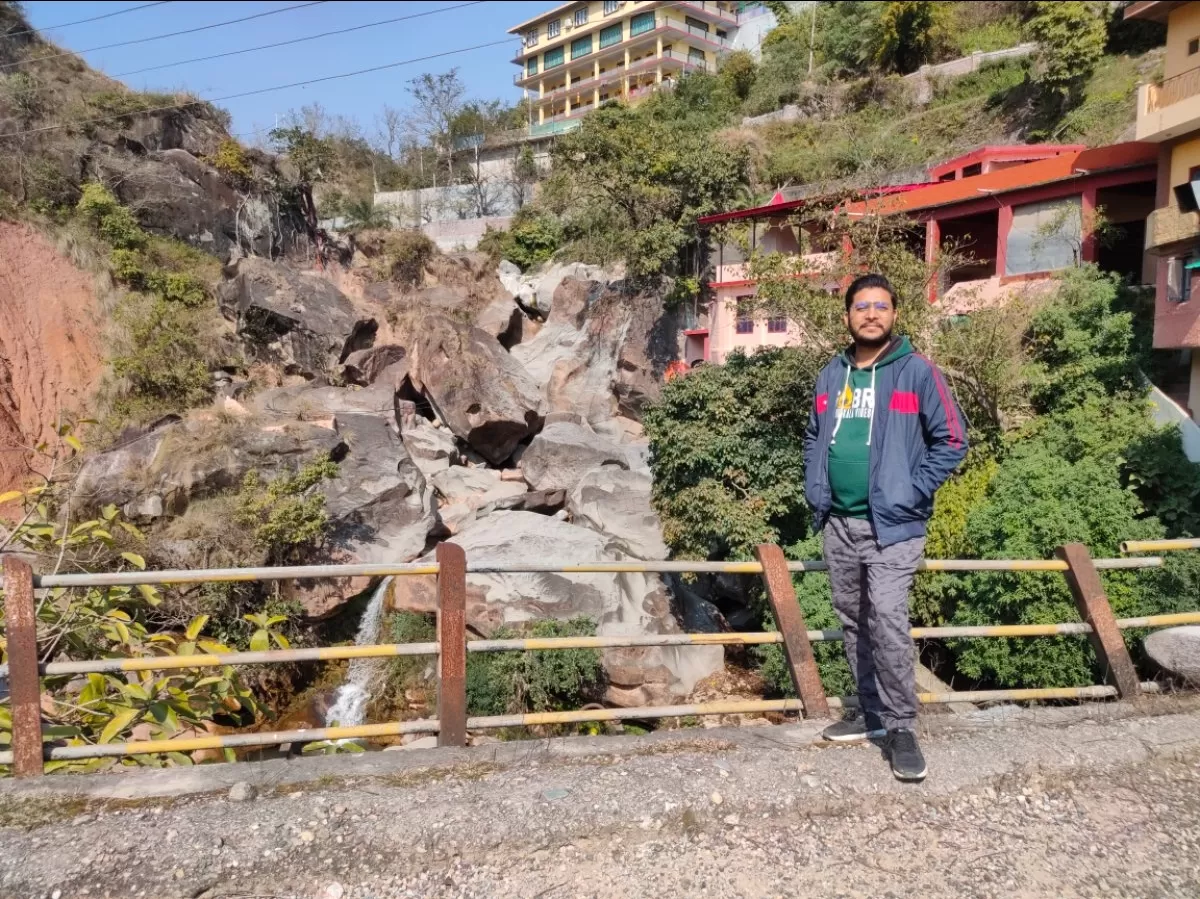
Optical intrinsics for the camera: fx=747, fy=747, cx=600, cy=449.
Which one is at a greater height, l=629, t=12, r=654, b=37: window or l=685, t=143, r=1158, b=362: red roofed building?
l=629, t=12, r=654, b=37: window

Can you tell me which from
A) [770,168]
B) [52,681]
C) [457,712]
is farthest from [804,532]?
[770,168]

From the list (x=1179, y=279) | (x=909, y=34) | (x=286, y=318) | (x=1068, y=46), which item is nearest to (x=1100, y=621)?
(x=1179, y=279)

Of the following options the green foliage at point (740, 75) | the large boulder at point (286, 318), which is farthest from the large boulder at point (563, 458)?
the green foliage at point (740, 75)

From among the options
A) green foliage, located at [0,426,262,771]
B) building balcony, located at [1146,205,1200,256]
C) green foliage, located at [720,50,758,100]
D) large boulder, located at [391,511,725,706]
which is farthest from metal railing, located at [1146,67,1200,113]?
green foliage, located at [720,50,758,100]

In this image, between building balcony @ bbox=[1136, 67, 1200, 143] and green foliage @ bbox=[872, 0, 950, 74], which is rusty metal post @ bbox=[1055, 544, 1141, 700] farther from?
green foliage @ bbox=[872, 0, 950, 74]

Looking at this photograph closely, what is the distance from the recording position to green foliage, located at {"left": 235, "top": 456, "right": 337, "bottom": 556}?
42.0 ft

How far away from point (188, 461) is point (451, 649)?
1239cm

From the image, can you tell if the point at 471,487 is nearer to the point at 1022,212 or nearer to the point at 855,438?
the point at 1022,212

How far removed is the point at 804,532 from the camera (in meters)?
10.8

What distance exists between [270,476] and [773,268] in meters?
9.82

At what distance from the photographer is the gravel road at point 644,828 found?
246 centimetres

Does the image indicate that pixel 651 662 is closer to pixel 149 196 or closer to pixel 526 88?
pixel 149 196

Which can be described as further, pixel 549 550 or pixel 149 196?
pixel 149 196

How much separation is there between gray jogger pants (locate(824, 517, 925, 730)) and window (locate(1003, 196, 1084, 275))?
12.8 m
